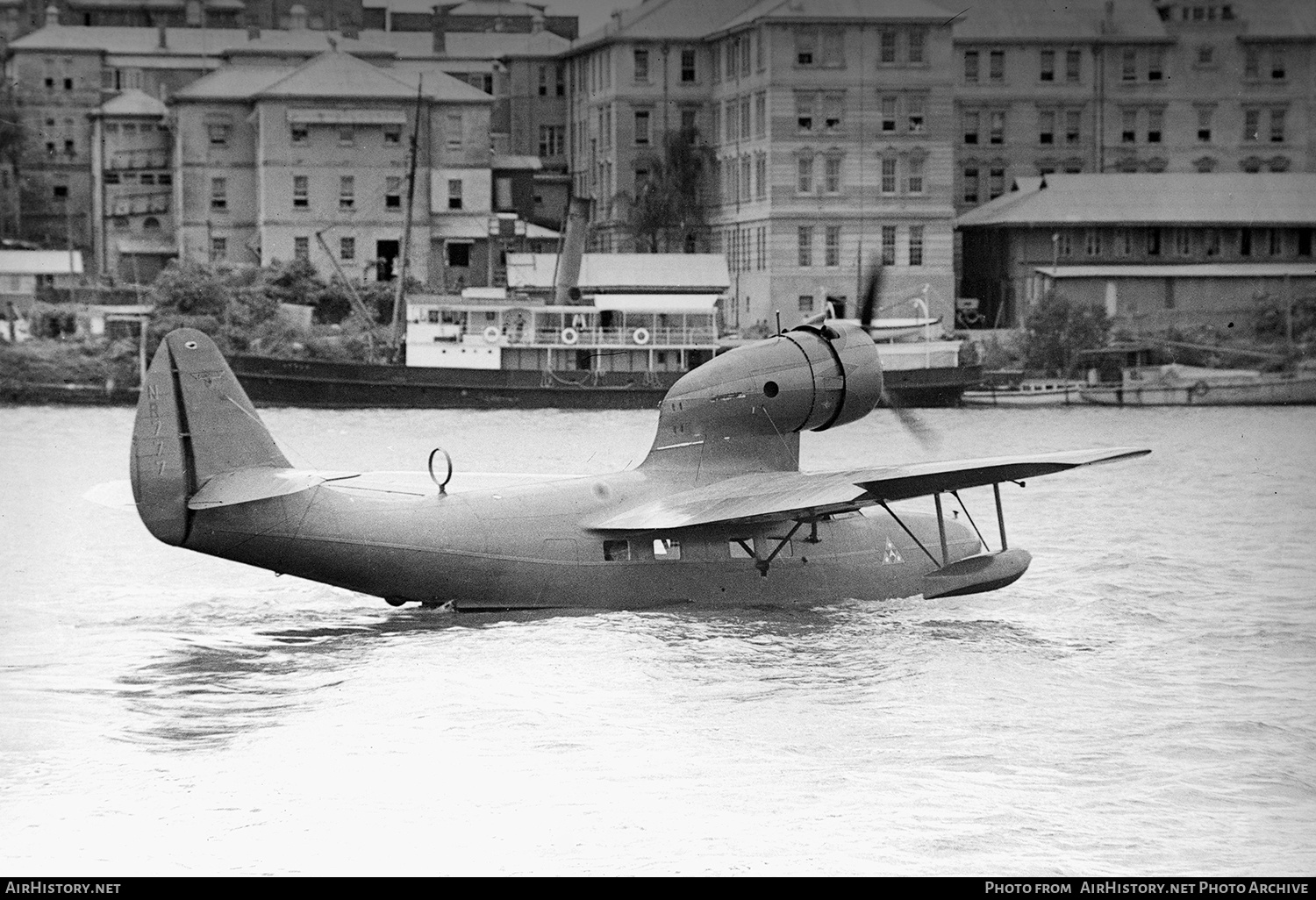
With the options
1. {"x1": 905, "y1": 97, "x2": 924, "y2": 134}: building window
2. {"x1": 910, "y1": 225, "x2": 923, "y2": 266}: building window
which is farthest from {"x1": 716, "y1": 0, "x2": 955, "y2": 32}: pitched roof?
{"x1": 910, "y1": 225, "x2": 923, "y2": 266}: building window

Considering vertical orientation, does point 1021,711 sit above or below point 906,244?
below

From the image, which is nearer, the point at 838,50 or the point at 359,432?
the point at 359,432

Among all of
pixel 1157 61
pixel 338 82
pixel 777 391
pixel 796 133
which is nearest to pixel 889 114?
pixel 796 133

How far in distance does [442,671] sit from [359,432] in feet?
122

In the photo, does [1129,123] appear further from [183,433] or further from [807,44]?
[183,433]

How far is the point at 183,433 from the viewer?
2475cm

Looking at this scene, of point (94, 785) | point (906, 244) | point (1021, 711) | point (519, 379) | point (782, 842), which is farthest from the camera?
point (906, 244)

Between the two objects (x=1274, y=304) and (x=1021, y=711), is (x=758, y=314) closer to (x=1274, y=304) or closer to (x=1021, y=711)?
(x=1274, y=304)

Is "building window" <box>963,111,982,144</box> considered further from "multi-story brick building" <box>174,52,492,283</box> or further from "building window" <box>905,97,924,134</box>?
"multi-story brick building" <box>174,52,492,283</box>

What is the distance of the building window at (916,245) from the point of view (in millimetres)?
73500

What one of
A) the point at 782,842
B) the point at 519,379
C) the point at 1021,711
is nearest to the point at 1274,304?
the point at 519,379

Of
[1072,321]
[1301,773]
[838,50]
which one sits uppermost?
[838,50]
